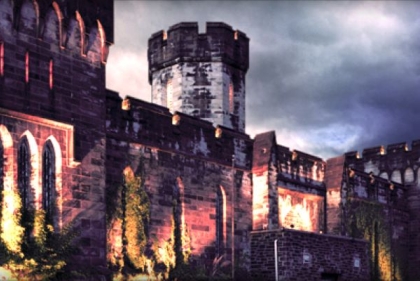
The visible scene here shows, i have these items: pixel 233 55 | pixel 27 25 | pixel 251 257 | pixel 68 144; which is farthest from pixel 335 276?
pixel 27 25

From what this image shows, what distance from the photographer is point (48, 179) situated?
17625 millimetres

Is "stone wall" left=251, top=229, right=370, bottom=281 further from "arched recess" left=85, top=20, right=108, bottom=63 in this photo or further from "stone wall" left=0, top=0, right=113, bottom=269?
"arched recess" left=85, top=20, right=108, bottom=63

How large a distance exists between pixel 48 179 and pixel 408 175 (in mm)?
23687

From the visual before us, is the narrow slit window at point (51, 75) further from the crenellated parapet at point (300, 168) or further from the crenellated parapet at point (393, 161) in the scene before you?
the crenellated parapet at point (393, 161)

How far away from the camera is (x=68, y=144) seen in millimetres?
17922

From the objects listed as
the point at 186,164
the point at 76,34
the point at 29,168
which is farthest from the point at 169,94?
the point at 29,168

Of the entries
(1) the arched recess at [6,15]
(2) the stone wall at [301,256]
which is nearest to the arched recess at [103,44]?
(1) the arched recess at [6,15]

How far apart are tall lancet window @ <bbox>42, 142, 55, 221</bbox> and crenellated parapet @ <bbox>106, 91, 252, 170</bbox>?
2.69 m

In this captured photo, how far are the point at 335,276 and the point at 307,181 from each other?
436cm

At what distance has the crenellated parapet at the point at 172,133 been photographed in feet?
67.5

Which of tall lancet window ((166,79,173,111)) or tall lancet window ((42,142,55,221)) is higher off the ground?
tall lancet window ((166,79,173,111))

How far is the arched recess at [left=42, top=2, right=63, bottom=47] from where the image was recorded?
1788cm

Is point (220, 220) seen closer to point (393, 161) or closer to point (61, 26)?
point (61, 26)

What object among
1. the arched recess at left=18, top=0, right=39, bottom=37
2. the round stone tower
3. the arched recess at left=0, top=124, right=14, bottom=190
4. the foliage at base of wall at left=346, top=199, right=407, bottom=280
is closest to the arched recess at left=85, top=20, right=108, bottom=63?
the arched recess at left=18, top=0, right=39, bottom=37
